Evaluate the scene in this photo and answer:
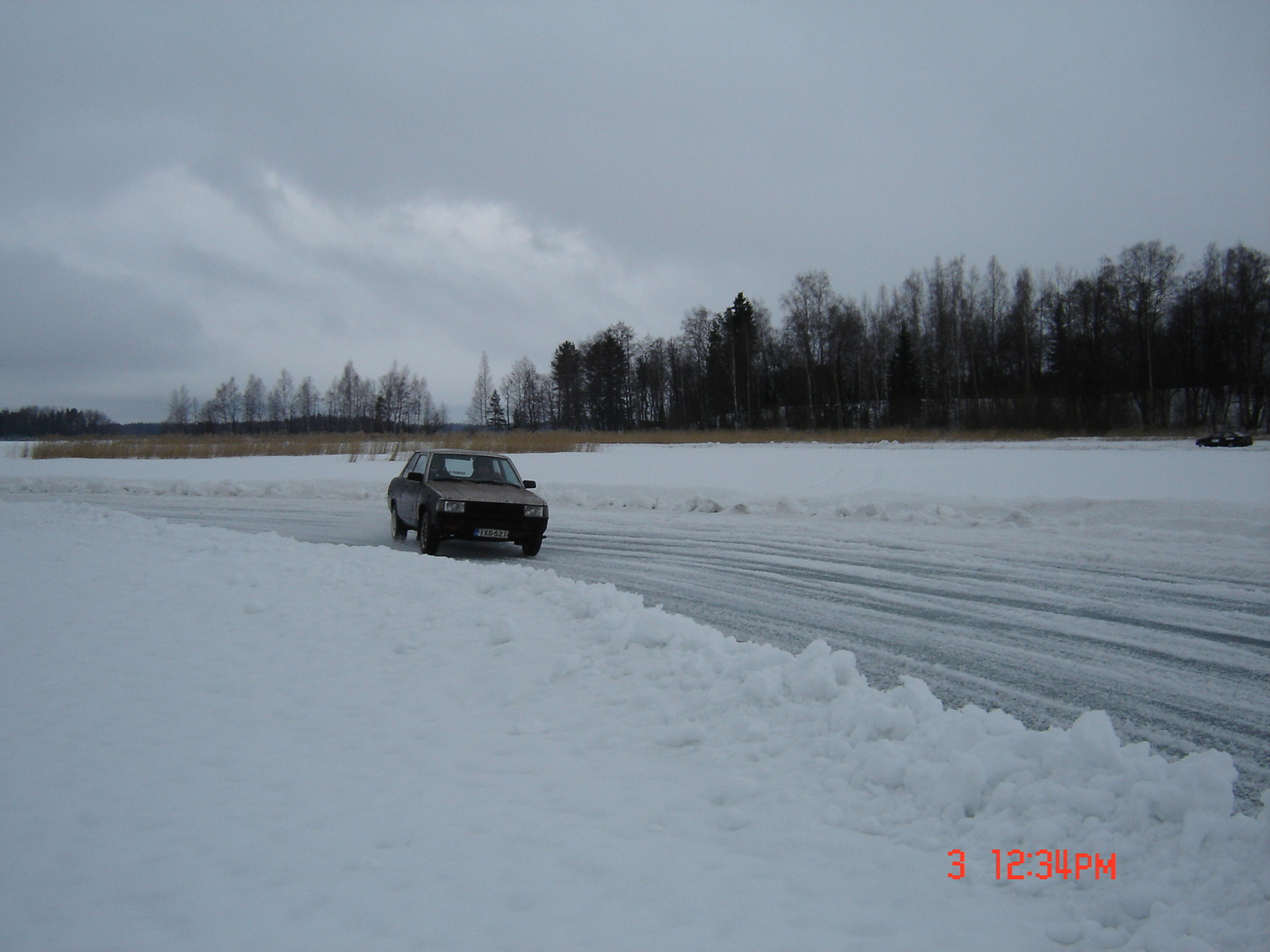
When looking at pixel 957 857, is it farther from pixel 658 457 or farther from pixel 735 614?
pixel 658 457

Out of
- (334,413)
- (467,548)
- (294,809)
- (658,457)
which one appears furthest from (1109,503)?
(334,413)

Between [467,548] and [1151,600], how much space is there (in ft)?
28.7

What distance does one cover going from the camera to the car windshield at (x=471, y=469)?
10.6 meters

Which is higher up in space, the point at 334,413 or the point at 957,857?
the point at 334,413

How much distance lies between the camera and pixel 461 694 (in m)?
4.15

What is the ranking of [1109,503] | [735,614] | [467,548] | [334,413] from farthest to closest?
[334,413] < [1109,503] < [467,548] < [735,614]

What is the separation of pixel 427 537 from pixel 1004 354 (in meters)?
60.6

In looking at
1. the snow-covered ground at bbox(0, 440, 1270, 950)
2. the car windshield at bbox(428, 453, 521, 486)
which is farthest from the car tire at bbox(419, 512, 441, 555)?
the snow-covered ground at bbox(0, 440, 1270, 950)

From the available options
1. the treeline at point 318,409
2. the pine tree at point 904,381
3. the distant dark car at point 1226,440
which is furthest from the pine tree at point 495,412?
the distant dark car at point 1226,440

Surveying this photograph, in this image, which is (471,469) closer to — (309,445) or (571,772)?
(571,772)

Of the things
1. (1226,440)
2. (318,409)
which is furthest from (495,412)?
(1226,440)

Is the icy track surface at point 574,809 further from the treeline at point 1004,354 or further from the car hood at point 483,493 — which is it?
the treeline at point 1004,354

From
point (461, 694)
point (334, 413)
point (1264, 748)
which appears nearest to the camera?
point (1264, 748)
